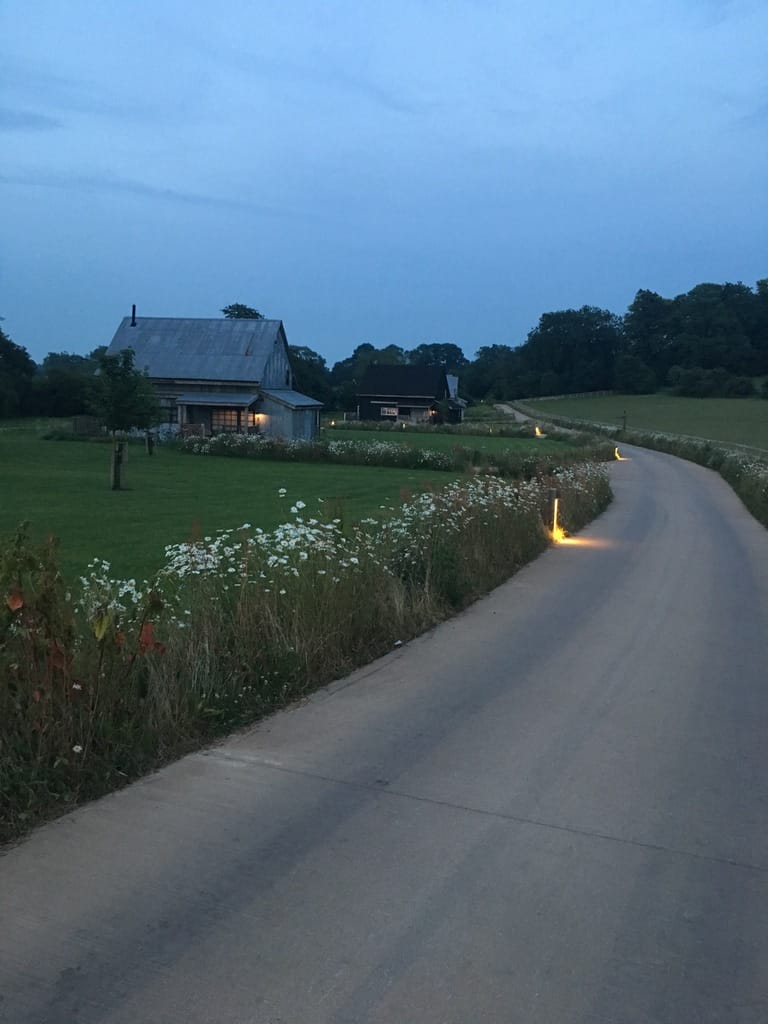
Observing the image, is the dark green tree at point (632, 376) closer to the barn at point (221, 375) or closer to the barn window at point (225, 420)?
the barn at point (221, 375)

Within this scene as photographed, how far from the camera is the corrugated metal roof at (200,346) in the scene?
156ft

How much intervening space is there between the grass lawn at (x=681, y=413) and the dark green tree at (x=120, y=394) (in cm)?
3649

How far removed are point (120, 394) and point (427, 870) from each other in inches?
1122

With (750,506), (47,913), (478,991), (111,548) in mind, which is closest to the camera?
(478,991)

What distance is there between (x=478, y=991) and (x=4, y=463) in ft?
97.7

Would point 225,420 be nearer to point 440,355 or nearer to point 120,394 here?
point 120,394

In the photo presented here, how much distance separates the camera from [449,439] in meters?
58.5

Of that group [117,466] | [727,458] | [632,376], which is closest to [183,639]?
[117,466]

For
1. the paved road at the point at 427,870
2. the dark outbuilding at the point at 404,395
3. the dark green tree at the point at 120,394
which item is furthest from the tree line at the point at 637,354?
the paved road at the point at 427,870

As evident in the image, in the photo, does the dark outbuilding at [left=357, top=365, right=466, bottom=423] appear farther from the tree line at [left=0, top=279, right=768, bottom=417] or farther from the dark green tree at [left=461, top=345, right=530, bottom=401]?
the dark green tree at [left=461, top=345, right=530, bottom=401]

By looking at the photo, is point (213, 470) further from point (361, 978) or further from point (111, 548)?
point (361, 978)

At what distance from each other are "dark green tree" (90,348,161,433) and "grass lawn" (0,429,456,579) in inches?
66.5

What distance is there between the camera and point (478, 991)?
3311mm

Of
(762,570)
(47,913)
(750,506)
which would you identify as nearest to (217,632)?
(47,913)
